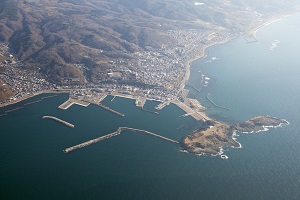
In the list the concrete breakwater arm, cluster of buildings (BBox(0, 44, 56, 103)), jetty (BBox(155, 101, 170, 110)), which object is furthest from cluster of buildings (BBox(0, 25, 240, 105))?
the concrete breakwater arm

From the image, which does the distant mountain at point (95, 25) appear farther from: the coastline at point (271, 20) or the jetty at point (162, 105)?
the jetty at point (162, 105)

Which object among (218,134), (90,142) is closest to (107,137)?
(90,142)

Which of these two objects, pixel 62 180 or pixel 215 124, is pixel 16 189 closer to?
pixel 62 180

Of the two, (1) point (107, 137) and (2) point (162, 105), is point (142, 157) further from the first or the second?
(2) point (162, 105)

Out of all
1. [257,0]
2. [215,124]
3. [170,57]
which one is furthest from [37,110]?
[257,0]

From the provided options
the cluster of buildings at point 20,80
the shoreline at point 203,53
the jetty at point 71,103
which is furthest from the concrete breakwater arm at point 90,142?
the cluster of buildings at point 20,80
